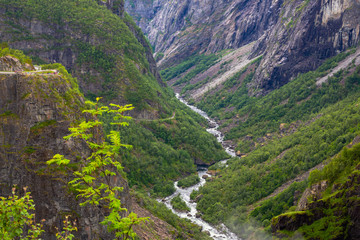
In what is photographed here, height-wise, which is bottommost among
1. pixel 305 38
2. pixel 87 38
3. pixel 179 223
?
pixel 179 223

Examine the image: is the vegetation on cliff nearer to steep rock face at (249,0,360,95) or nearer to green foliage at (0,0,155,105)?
green foliage at (0,0,155,105)

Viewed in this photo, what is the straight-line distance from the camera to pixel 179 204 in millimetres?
93375

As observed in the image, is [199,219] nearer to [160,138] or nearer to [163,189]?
[163,189]

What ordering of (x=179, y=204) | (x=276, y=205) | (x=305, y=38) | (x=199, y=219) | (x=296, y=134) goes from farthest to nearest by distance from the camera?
1. (x=305, y=38)
2. (x=296, y=134)
3. (x=179, y=204)
4. (x=199, y=219)
5. (x=276, y=205)

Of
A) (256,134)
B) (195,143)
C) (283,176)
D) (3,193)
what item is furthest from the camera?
(256,134)

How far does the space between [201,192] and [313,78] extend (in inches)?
3296

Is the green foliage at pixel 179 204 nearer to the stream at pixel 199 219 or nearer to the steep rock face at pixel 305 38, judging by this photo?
the stream at pixel 199 219

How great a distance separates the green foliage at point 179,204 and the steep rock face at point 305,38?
103476 mm

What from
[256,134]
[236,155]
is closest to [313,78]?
[256,134]

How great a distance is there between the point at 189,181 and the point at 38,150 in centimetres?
6810

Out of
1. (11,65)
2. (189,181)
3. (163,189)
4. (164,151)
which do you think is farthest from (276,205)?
(11,65)

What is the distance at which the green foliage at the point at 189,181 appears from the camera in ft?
353

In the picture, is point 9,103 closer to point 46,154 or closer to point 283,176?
point 46,154

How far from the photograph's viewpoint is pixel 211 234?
80.4 m
